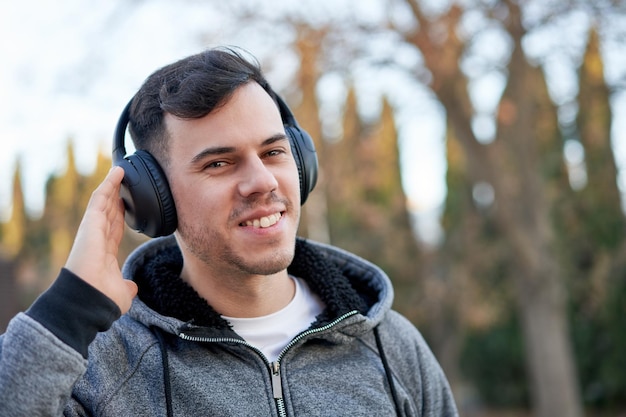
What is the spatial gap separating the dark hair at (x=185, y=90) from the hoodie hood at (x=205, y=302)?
39 centimetres

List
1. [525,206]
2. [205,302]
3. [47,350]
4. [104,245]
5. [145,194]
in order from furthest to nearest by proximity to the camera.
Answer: [525,206] → [205,302] → [145,194] → [104,245] → [47,350]

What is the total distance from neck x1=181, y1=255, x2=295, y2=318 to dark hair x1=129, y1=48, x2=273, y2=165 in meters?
0.38

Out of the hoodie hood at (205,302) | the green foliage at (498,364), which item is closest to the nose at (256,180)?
the hoodie hood at (205,302)

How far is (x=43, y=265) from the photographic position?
33.3 metres

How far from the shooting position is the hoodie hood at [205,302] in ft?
7.30

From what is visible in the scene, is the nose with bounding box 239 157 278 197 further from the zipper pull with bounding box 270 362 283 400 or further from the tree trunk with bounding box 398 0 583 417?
the tree trunk with bounding box 398 0 583 417

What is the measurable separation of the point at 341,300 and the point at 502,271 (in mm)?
13553

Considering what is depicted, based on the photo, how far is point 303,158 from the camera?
8.02ft

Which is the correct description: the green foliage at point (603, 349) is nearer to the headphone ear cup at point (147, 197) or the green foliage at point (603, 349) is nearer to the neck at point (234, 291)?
the neck at point (234, 291)

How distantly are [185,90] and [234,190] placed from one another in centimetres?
35

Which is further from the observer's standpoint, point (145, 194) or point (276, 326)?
point (276, 326)

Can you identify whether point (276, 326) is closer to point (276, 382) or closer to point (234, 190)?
point (276, 382)

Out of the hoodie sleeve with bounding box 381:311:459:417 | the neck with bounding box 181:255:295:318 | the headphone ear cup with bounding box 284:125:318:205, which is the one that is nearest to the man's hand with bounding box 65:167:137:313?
the neck with bounding box 181:255:295:318

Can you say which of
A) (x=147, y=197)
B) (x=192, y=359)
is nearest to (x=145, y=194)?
(x=147, y=197)
